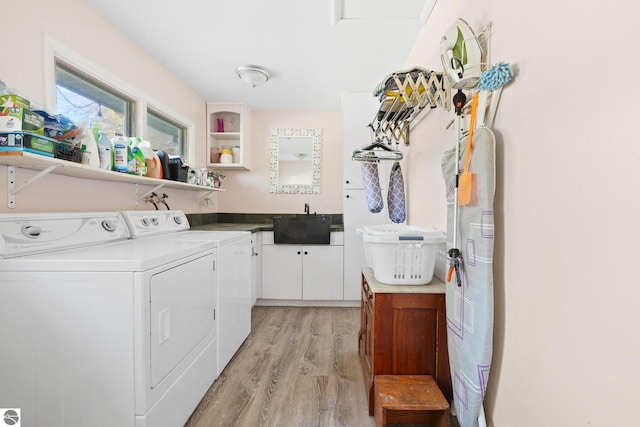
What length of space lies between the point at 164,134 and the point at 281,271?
71.0 inches

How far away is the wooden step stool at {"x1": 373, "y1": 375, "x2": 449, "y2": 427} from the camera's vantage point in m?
1.19

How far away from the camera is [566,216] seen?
0.73 meters

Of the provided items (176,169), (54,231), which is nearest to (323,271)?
(176,169)

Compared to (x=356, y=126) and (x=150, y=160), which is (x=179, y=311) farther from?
(x=356, y=126)

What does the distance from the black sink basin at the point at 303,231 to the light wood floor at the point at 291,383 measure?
2.78ft

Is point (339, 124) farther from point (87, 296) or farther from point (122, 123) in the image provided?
point (87, 296)

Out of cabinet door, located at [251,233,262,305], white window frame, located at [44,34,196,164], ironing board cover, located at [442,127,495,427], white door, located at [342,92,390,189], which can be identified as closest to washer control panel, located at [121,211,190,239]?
white window frame, located at [44,34,196,164]

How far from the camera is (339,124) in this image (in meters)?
3.58

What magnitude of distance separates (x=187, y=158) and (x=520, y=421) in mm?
3258

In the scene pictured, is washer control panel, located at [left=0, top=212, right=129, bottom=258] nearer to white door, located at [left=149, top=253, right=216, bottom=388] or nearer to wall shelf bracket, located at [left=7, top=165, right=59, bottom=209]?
wall shelf bracket, located at [left=7, top=165, right=59, bottom=209]

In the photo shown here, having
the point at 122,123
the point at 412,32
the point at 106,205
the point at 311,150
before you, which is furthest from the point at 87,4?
the point at 311,150

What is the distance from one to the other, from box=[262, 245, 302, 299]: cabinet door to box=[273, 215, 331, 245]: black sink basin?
0.11 m

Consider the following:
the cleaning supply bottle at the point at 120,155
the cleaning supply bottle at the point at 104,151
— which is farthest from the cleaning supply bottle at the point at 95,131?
the cleaning supply bottle at the point at 120,155

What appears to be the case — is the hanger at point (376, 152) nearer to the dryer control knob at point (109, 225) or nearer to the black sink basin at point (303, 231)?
the black sink basin at point (303, 231)
